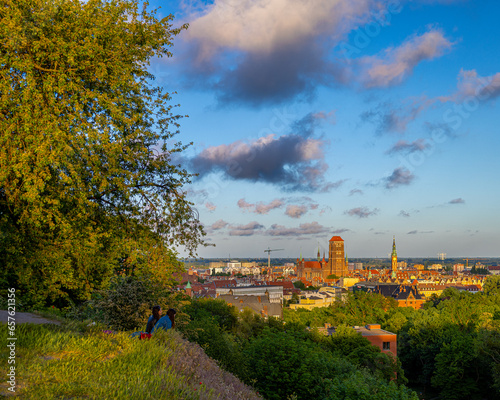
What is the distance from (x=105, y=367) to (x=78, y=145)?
6.22 m

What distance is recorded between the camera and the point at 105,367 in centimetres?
680

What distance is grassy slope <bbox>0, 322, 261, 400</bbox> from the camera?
5.73 meters

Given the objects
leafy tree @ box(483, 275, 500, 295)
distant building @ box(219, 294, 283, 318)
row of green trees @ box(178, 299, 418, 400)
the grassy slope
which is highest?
the grassy slope

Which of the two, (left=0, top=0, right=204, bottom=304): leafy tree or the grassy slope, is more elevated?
(left=0, top=0, right=204, bottom=304): leafy tree

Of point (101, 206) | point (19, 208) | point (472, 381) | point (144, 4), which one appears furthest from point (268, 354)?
point (472, 381)

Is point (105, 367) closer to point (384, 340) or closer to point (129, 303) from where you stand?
point (129, 303)

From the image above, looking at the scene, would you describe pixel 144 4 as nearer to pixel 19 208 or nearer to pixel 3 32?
pixel 3 32

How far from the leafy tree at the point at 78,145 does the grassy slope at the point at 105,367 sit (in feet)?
12.2

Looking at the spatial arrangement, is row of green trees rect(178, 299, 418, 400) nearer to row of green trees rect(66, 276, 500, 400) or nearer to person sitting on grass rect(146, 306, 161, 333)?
row of green trees rect(66, 276, 500, 400)

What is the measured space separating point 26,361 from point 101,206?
754 cm

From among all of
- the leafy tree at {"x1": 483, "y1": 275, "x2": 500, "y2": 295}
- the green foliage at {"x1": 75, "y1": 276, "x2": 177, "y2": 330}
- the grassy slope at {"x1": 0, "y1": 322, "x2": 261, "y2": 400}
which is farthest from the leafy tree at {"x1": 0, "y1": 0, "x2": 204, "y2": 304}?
the leafy tree at {"x1": 483, "y1": 275, "x2": 500, "y2": 295}

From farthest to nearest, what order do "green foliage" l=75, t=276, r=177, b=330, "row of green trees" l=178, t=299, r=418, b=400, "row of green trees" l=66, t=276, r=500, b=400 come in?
"row of green trees" l=178, t=299, r=418, b=400 → "row of green trees" l=66, t=276, r=500, b=400 → "green foliage" l=75, t=276, r=177, b=330

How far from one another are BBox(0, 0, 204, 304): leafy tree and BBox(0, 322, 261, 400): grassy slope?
12.2 feet

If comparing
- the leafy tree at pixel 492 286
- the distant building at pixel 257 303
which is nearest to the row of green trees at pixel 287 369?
the distant building at pixel 257 303
